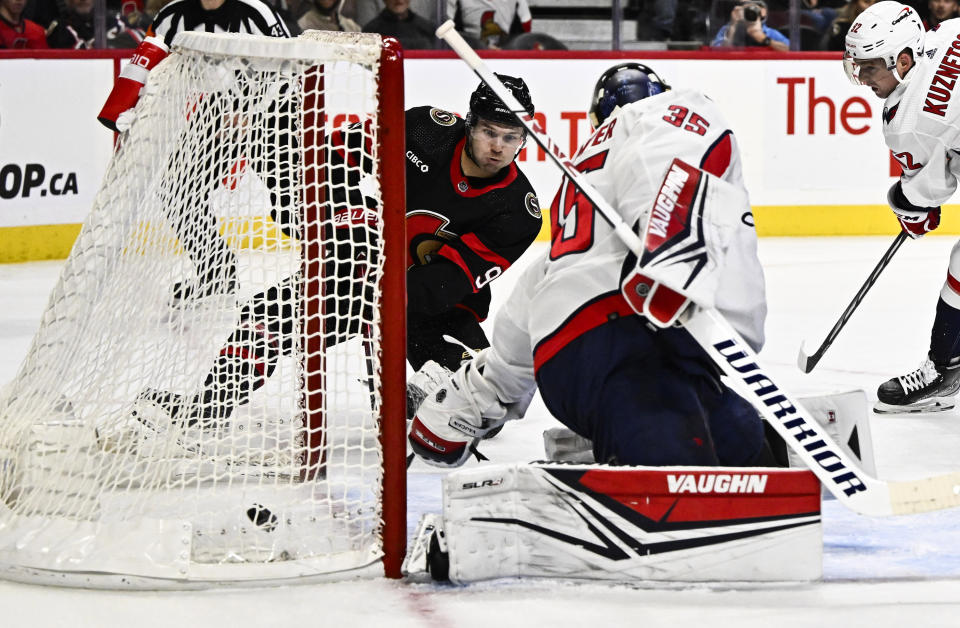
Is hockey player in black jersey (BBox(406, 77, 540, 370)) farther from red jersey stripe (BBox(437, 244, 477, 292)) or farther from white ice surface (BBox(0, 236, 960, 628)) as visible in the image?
white ice surface (BBox(0, 236, 960, 628))

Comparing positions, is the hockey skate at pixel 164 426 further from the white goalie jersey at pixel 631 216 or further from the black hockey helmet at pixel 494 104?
the black hockey helmet at pixel 494 104

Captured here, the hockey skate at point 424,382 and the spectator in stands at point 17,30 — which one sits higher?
the spectator in stands at point 17,30

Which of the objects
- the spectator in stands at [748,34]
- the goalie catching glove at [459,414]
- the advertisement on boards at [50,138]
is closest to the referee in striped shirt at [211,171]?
the goalie catching glove at [459,414]

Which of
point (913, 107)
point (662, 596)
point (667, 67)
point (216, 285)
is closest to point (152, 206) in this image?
point (216, 285)

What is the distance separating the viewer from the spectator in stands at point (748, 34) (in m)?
6.45

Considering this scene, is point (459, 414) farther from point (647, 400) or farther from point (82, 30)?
point (82, 30)

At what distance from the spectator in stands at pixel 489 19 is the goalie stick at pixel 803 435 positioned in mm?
4454

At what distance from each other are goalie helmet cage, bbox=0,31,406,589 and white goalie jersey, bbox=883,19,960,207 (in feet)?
4.81

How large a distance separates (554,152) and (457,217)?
1.02 meters

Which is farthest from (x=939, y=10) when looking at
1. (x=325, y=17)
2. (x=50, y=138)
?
(x=50, y=138)

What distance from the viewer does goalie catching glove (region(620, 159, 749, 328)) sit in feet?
5.85

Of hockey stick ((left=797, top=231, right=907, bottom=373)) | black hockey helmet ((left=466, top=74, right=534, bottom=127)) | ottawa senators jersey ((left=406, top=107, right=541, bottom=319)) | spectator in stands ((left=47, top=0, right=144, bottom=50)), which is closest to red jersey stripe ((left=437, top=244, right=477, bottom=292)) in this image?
ottawa senators jersey ((left=406, top=107, right=541, bottom=319))

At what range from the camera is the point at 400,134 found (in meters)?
1.84

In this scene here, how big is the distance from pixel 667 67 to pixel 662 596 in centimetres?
484
